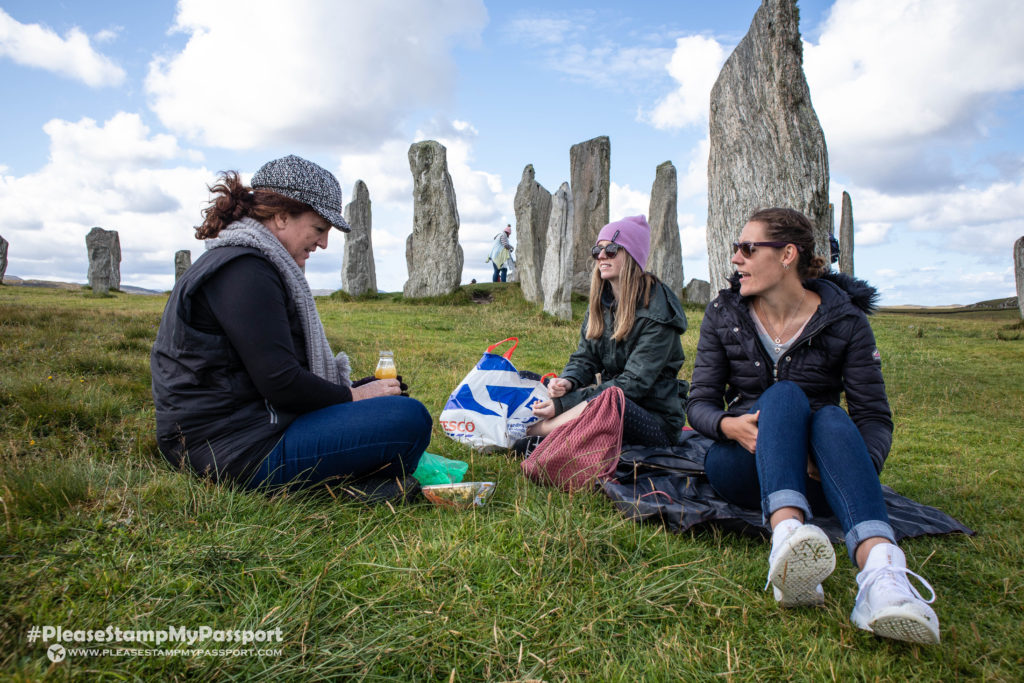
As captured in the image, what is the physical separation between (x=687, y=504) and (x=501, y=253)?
17683 millimetres

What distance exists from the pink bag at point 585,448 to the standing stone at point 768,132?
389 centimetres

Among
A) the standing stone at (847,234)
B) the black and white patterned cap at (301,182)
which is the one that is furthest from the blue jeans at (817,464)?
the standing stone at (847,234)

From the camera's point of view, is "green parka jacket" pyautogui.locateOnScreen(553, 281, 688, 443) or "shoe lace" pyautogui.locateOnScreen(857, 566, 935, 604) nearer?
"shoe lace" pyautogui.locateOnScreen(857, 566, 935, 604)

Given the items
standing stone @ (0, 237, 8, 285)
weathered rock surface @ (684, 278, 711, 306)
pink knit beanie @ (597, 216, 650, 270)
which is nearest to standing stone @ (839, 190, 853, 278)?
weathered rock surface @ (684, 278, 711, 306)

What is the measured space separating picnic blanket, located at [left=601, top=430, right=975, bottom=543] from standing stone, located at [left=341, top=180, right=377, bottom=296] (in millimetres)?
15308

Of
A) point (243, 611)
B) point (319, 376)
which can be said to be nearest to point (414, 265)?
point (319, 376)

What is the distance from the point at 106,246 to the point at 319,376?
2326cm

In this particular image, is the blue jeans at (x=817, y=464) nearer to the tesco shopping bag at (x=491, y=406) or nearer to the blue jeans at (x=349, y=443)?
the blue jeans at (x=349, y=443)

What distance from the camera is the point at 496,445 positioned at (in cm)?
416

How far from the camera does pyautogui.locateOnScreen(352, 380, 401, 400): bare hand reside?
10.0 ft

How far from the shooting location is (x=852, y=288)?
3055 millimetres

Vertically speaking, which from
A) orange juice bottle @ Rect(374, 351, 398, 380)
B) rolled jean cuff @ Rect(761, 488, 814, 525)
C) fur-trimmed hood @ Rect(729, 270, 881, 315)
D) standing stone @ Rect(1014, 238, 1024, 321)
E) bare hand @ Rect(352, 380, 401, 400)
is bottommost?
rolled jean cuff @ Rect(761, 488, 814, 525)

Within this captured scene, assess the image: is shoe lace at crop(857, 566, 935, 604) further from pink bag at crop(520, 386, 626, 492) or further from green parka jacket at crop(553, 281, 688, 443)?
green parka jacket at crop(553, 281, 688, 443)

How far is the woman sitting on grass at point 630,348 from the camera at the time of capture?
385 centimetres
